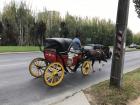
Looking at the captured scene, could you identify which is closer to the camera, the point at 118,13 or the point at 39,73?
the point at 118,13

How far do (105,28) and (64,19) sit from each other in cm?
1464

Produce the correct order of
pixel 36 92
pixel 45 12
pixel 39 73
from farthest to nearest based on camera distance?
pixel 45 12 → pixel 39 73 → pixel 36 92

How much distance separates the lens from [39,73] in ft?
38.7

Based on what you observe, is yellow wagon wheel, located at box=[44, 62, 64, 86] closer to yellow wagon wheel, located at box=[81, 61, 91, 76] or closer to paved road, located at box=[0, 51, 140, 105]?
paved road, located at box=[0, 51, 140, 105]

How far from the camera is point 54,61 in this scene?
36.8 feet

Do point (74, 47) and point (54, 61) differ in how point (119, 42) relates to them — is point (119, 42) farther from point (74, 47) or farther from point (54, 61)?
point (74, 47)

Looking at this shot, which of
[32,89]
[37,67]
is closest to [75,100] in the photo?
[32,89]

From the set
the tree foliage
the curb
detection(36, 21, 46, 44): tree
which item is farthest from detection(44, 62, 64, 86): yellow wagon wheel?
detection(36, 21, 46, 44): tree

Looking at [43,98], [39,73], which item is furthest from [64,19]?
[43,98]

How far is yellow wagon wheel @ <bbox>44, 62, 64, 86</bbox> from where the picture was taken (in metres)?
10.3

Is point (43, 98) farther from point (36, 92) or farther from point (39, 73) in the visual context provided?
point (39, 73)

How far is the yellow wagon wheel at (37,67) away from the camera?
11.5 m

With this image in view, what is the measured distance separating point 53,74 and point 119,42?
2.52m

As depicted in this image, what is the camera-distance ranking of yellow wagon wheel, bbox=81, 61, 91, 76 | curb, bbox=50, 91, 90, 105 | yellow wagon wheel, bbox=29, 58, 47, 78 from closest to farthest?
curb, bbox=50, 91, 90, 105, yellow wagon wheel, bbox=29, 58, 47, 78, yellow wagon wheel, bbox=81, 61, 91, 76
